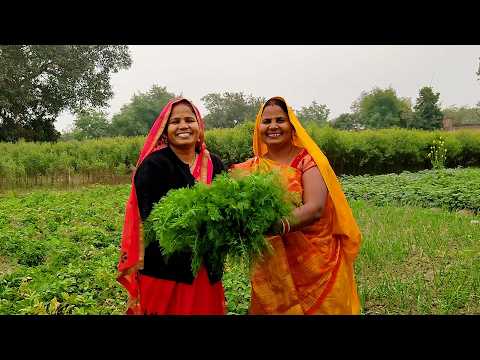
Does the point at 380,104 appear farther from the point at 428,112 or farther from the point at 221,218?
the point at 221,218

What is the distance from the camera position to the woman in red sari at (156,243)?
2.50 meters

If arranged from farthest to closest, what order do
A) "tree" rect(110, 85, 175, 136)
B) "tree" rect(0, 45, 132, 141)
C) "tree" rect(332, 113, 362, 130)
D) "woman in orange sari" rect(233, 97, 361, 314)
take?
"tree" rect(332, 113, 362, 130) < "tree" rect(110, 85, 175, 136) < "tree" rect(0, 45, 132, 141) < "woman in orange sari" rect(233, 97, 361, 314)

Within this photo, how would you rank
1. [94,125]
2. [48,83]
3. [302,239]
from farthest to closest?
[94,125] → [48,83] → [302,239]

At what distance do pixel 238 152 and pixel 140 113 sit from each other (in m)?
19.3

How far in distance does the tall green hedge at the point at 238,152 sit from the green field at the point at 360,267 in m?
10.1

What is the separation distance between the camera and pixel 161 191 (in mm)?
2477

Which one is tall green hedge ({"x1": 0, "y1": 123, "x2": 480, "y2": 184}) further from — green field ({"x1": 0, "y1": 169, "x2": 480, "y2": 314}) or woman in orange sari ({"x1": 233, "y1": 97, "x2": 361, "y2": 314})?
woman in orange sari ({"x1": 233, "y1": 97, "x2": 361, "y2": 314})

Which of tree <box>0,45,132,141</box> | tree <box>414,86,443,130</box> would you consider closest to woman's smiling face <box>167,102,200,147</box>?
tree <box>0,45,132,141</box>

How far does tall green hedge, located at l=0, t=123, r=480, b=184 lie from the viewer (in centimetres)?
1859

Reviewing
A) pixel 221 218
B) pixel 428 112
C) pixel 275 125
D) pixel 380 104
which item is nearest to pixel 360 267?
pixel 275 125

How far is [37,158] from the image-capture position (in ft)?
60.7

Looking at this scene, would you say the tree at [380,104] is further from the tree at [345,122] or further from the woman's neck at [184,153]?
the woman's neck at [184,153]
